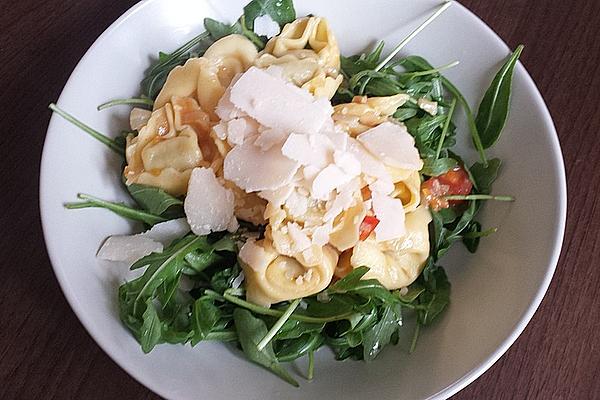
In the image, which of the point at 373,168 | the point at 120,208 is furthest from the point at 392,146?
the point at 120,208

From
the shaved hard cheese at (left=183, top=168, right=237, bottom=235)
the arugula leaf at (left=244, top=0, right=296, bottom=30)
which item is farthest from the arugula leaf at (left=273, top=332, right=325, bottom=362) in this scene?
the arugula leaf at (left=244, top=0, right=296, bottom=30)

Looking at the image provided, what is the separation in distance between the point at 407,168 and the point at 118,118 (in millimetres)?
512

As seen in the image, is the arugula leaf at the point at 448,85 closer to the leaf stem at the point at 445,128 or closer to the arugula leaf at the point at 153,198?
the leaf stem at the point at 445,128

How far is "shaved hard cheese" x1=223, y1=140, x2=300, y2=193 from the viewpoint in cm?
107

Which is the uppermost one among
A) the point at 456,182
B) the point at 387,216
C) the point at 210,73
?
the point at 210,73

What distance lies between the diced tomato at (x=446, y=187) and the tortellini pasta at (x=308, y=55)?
238 mm

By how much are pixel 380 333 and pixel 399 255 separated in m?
0.14

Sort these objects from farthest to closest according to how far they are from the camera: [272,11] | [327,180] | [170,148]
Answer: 1. [272,11]
2. [170,148]
3. [327,180]

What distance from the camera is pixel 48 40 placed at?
1.40 m

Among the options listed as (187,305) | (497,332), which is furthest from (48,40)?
(497,332)

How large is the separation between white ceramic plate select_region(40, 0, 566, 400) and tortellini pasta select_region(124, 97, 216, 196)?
0.22ft

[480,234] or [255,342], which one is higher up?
[255,342]

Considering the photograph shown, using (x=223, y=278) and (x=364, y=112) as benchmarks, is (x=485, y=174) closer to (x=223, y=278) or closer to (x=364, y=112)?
(x=364, y=112)

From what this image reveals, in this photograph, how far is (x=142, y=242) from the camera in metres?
1.13
